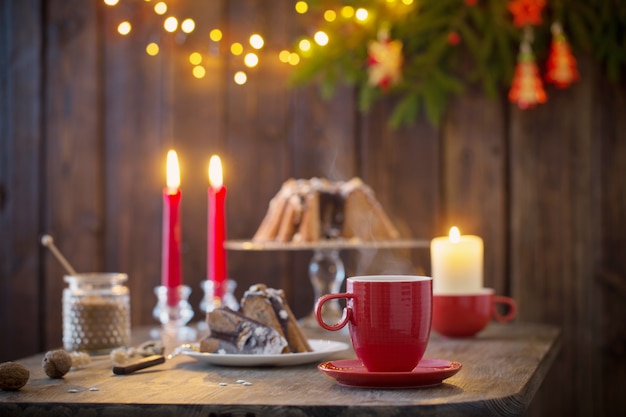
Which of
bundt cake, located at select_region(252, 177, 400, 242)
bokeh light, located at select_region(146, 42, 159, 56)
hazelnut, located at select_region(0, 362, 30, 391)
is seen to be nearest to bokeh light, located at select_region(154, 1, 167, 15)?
bokeh light, located at select_region(146, 42, 159, 56)

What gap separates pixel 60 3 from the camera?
Result: 2.85 metres

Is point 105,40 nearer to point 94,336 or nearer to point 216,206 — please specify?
point 216,206

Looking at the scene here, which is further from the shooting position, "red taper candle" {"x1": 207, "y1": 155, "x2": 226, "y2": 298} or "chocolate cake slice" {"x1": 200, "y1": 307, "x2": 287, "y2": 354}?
"red taper candle" {"x1": 207, "y1": 155, "x2": 226, "y2": 298}

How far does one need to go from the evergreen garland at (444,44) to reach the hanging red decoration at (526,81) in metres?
0.07

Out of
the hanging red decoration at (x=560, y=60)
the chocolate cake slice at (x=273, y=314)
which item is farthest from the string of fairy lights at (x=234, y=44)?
the chocolate cake slice at (x=273, y=314)

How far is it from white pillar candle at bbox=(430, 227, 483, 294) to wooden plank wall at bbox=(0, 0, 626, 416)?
35.7 inches

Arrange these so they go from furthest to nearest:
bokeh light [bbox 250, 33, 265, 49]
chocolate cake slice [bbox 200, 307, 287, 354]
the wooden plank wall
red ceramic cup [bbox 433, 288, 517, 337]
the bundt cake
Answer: bokeh light [bbox 250, 33, 265, 49] → the wooden plank wall → the bundt cake → red ceramic cup [bbox 433, 288, 517, 337] → chocolate cake slice [bbox 200, 307, 287, 354]

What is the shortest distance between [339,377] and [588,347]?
5.47ft

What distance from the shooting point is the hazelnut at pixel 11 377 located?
117cm

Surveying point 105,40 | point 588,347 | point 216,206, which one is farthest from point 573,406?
point 105,40

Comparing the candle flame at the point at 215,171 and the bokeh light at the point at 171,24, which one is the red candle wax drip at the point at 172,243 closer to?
the candle flame at the point at 215,171

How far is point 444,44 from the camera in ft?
8.61

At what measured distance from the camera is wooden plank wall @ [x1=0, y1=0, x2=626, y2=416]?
2.65 metres

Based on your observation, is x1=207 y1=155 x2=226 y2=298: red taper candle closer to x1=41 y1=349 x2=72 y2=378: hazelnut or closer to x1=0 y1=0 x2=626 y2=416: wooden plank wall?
x1=41 y1=349 x2=72 y2=378: hazelnut
